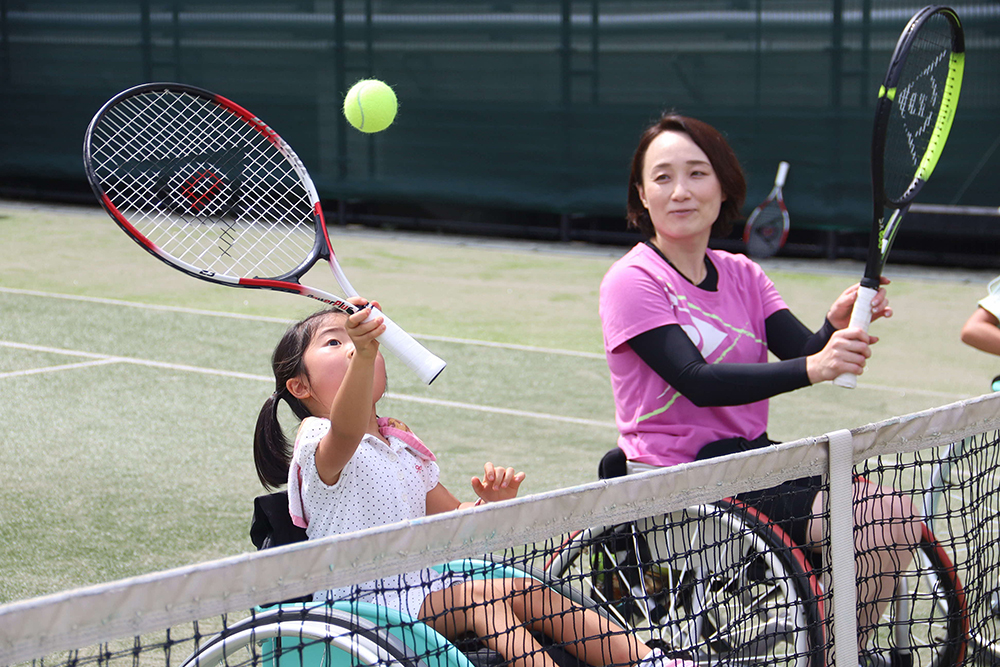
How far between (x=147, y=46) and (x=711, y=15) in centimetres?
567

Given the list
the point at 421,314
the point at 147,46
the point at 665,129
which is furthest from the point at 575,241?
the point at 665,129

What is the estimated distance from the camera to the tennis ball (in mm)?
4531

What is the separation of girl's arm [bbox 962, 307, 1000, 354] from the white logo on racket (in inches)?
18.6

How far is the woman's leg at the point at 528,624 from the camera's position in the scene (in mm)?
1964

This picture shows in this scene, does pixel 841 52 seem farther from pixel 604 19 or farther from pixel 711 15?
pixel 604 19

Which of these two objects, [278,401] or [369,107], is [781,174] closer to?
[369,107]

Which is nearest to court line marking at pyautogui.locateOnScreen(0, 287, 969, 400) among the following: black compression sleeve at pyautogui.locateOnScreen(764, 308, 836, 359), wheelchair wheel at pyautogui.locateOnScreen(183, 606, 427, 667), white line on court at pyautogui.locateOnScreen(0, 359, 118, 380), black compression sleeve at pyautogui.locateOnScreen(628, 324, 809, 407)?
white line on court at pyautogui.locateOnScreen(0, 359, 118, 380)

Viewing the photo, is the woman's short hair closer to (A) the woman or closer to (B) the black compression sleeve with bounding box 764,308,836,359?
(A) the woman

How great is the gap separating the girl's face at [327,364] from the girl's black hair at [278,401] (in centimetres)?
2

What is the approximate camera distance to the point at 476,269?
9664 millimetres

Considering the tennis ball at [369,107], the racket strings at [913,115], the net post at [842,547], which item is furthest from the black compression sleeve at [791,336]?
the tennis ball at [369,107]

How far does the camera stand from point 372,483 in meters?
2.21

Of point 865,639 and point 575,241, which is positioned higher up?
point 865,639

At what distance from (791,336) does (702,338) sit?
12.0 inches
